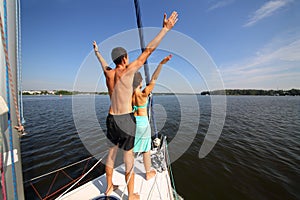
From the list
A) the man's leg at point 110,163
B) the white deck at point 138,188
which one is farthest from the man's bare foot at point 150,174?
the man's leg at point 110,163

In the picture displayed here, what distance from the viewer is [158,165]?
2.43 metres

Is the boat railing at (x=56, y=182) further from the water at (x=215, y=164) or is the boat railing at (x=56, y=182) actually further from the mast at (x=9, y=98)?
the mast at (x=9, y=98)

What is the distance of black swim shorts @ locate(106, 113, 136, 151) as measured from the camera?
1.52 meters

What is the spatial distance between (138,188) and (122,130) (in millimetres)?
1127

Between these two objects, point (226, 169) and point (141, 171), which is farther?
point (226, 169)

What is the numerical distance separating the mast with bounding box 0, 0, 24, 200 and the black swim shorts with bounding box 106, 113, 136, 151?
2.76 ft

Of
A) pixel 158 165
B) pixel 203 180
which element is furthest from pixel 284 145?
pixel 158 165

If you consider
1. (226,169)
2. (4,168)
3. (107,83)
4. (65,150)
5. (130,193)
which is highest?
(107,83)

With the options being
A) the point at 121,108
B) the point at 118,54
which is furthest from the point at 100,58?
the point at 121,108

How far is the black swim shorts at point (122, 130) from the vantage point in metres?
1.52

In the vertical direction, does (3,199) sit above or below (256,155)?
above

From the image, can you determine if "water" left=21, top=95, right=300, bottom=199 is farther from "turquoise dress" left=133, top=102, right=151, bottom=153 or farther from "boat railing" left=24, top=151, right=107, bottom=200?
"turquoise dress" left=133, top=102, right=151, bottom=153

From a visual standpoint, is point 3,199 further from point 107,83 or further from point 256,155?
point 256,155

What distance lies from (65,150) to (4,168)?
14.6 ft
